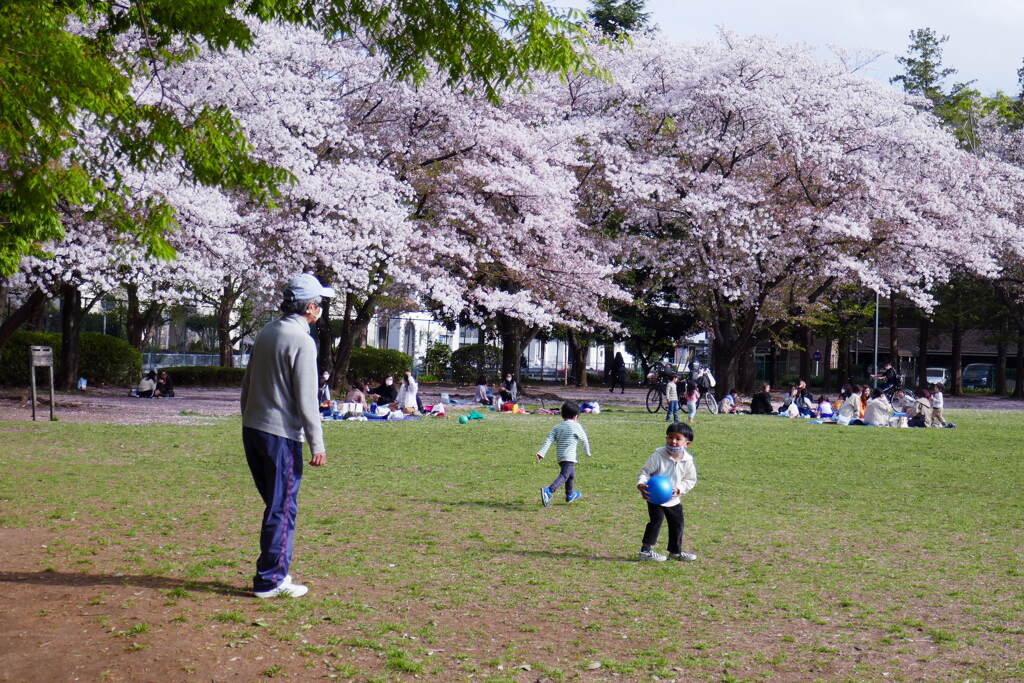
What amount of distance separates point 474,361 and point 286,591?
138 ft

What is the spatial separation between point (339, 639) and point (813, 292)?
32.2 m

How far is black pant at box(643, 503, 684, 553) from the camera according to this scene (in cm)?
805

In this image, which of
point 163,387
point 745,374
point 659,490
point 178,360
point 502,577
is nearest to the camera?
point 502,577

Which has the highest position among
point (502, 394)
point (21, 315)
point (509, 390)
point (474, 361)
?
point (21, 315)

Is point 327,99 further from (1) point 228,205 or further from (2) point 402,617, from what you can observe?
(2) point 402,617

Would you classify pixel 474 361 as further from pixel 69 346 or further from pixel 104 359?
pixel 69 346

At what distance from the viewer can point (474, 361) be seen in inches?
1907

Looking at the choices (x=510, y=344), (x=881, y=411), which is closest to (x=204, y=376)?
(x=510, y=344)

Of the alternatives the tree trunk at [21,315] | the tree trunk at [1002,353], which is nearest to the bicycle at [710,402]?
the tree trunk at [21,315]

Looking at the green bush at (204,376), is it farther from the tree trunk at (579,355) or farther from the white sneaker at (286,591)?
the white sneaker at (286,591)

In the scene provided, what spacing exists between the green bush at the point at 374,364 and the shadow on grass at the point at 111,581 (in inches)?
1405

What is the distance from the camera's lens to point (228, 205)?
23.6 metres

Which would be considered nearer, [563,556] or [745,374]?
[563,556]

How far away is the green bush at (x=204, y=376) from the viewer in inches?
1636
